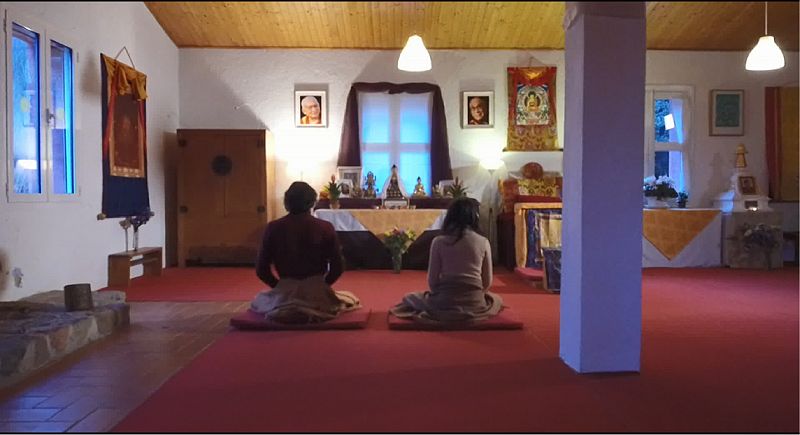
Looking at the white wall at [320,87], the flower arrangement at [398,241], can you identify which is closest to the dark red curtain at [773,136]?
the white wall at [320,87]

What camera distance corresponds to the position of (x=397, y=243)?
7605mm

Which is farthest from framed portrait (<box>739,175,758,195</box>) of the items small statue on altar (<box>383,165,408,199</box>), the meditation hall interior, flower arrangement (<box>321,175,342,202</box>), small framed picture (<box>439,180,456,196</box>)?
flower arrangement (<box>321,175,342,202</box>)

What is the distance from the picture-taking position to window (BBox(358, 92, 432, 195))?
30.4ft

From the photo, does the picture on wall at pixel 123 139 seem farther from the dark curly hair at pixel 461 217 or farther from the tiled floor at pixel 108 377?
the dark curly hair at pixel 461 217

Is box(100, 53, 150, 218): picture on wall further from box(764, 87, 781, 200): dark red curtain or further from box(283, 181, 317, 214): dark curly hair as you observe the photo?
box(764, 87, 781, 200): dark red curtain

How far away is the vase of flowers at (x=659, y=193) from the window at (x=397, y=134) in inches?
128

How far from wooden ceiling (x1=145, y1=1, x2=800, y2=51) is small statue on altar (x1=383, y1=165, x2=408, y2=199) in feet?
6.81

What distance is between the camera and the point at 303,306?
171 inches

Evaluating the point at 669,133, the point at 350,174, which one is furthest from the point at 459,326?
the point at 669,133

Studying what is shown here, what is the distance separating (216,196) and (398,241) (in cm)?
273

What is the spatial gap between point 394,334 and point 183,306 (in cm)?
222

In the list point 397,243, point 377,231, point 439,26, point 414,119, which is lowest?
point 397,243

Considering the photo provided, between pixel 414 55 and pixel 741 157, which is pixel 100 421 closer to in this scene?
pixel 414 55

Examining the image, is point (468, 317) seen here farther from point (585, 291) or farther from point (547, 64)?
point (547, 64)
